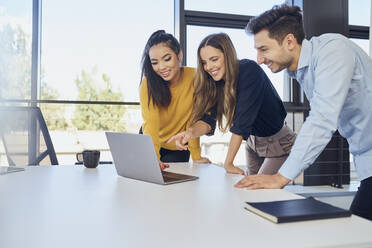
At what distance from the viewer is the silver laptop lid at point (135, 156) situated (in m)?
1.13

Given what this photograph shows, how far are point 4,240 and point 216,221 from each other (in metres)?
0.41

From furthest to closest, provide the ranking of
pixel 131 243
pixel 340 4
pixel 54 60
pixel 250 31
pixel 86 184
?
pixel 340 4, pixel 54 60, pixel 250 31, pixel 86 184, pixel 131 243

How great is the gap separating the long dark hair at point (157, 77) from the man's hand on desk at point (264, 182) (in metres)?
0.81

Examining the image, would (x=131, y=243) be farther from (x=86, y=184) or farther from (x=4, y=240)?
(x=86, y=184)

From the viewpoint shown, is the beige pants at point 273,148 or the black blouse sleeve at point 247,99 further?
the beige pants at point 273,148

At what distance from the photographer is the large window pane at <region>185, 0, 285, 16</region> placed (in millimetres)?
3236

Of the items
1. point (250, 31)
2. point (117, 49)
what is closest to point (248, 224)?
point (250, 31)

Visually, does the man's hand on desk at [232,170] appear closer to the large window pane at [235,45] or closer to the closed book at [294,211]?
the closed book at [294,211]

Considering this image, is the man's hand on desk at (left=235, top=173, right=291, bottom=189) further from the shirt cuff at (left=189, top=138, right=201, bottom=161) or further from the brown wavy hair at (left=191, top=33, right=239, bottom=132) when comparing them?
the shirt cuff at (left=189, top=138, right=201, bottom=161)

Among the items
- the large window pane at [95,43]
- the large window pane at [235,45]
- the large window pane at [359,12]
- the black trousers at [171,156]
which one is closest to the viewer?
the black trousers at [171,156]

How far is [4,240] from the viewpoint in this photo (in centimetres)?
62

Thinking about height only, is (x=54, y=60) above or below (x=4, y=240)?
above

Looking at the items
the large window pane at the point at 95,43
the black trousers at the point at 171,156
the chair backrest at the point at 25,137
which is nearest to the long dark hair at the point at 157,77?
the black trousers at the point at 171,156

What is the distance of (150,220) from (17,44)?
272 cm
